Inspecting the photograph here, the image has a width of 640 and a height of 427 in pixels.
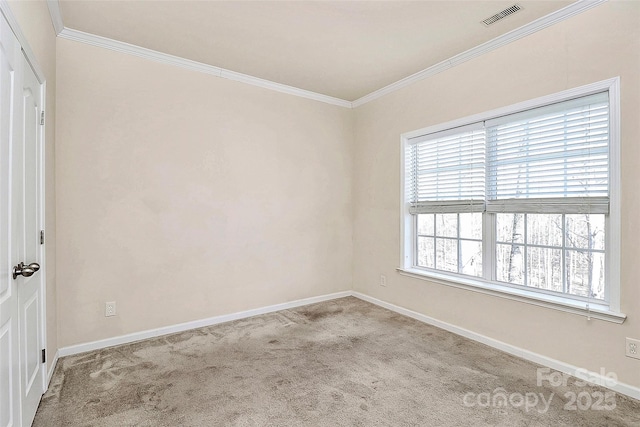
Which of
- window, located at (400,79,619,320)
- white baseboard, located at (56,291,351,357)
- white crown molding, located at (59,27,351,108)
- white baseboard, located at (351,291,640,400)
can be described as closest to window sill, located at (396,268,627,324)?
window, located at (400,79,619,320)

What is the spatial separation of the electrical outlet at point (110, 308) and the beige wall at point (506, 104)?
295 centimetres

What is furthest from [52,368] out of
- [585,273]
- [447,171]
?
[585,273]

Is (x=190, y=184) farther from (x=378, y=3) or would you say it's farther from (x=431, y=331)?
(x=431, y=331)

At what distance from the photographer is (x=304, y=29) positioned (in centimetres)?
279

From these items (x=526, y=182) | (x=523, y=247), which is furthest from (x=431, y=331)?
(x=526, y=182)

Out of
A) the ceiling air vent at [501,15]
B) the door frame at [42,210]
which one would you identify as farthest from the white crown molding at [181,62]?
the ceiling air vent at [501,15]

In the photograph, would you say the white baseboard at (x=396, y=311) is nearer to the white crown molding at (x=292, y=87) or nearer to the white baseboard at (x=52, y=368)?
the white baseboard at (x=52, y=368)

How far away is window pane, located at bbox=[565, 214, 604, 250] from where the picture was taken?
2438mm

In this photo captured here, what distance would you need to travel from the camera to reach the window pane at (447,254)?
3.50 m

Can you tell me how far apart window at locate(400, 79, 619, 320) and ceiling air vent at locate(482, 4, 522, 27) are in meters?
0.73

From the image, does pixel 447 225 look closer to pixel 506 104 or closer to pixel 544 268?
pixel 544 268

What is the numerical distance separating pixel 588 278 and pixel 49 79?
174 inches

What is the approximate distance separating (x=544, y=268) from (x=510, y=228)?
0.43 meters

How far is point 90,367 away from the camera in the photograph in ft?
8.44
